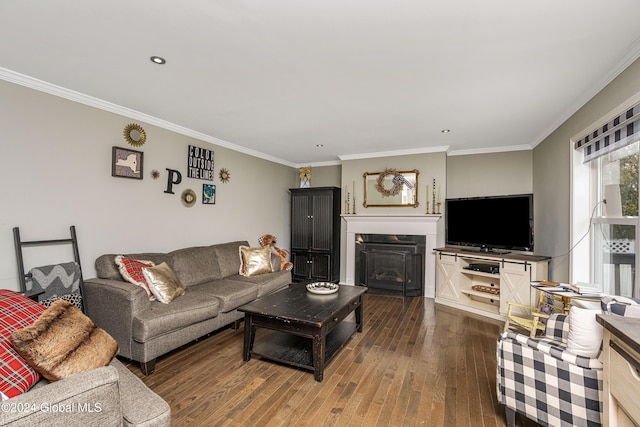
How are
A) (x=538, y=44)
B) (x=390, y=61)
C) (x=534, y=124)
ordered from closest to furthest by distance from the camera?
(x=538, y=44)
(x=390, y=61)
(x=534, y=124)

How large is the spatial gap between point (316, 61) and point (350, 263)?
4.04 metres

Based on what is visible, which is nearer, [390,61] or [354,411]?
[354,411]

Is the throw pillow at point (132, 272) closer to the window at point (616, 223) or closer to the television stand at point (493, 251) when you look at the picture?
the window at point (616, 223)

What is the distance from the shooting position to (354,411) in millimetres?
2000

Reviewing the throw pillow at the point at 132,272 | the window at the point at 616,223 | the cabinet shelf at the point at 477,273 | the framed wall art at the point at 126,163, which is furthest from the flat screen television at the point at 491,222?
the framed wall art at the point at 126,163

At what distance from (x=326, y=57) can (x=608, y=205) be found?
9.30 feet

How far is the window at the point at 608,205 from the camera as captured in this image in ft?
7.39

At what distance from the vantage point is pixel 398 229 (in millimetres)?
5133

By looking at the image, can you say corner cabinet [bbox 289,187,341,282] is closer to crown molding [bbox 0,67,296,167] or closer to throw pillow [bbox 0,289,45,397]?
crown molding [bbox 0,67,296,167]

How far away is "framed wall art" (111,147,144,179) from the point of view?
316 centimetres

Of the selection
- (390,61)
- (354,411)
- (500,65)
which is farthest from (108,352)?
(500,65)

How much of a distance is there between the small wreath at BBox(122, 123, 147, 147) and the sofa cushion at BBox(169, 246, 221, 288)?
4.50 feet

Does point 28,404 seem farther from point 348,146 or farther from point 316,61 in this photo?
point 348,146

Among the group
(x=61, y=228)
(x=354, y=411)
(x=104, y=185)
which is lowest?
(x=354, y=411)
